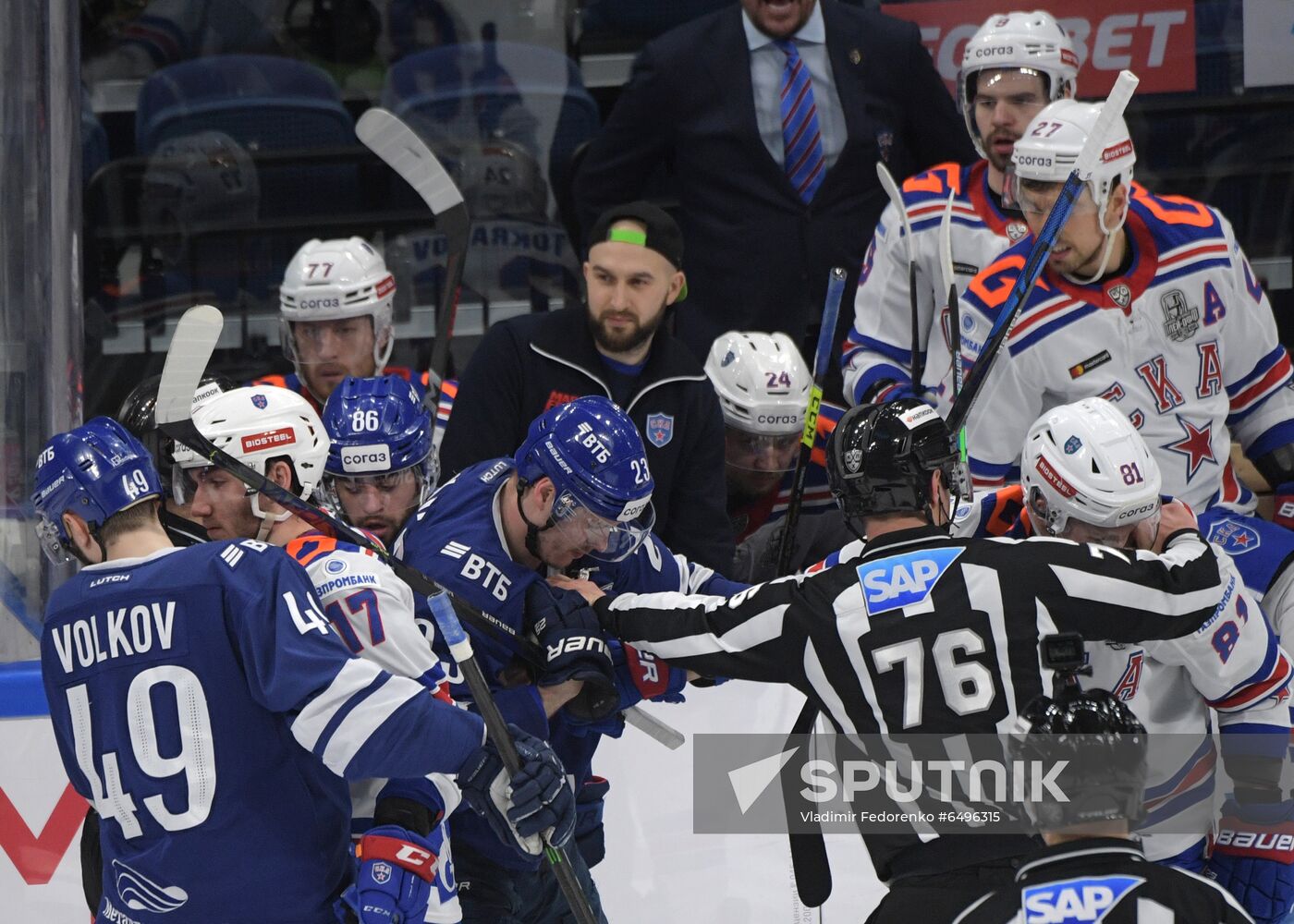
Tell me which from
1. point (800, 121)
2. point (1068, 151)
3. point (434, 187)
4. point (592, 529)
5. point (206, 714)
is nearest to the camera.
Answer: point (206, 714)

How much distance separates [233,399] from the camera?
3.14 metres

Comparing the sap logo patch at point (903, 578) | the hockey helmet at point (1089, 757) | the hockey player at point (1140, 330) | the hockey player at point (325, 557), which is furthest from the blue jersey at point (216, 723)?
the hockey player at point (1140, 330)

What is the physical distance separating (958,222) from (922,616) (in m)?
1.77

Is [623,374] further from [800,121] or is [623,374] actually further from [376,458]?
[800,121]

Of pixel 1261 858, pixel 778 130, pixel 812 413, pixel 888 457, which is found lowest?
pixel 1261 858

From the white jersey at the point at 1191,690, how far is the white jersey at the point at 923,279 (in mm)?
956

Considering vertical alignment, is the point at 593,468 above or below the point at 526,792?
above

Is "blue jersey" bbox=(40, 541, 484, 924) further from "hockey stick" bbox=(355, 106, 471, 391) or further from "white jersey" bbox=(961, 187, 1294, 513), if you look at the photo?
"hockey stick" bbox=(355, 106, 471, 391)

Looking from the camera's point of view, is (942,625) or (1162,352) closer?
(942,625)

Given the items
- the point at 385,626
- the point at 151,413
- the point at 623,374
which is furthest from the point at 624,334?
the point at 385,626

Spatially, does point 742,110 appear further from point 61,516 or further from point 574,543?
point 61,516

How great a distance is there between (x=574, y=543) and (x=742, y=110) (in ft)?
6.38

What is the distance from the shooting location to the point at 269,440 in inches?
121

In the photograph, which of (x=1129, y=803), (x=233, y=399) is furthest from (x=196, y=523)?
(x=1129, y=803)
